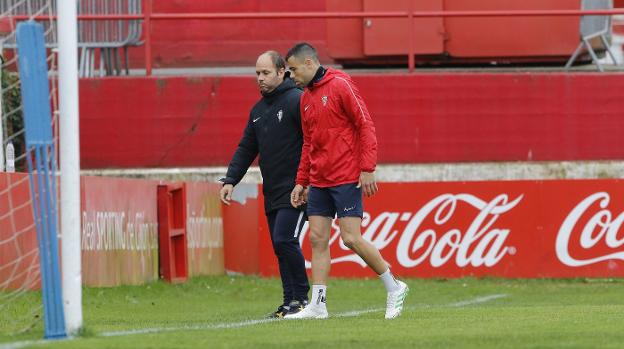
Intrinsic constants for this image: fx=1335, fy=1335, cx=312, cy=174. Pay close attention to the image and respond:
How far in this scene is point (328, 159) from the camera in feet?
29.7

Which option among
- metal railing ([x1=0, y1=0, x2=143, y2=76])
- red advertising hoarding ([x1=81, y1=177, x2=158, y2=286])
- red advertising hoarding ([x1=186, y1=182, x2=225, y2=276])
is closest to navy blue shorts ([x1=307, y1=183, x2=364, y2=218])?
red advertising hoarding ([x1=81, y1=177, x2=158, y2=286])

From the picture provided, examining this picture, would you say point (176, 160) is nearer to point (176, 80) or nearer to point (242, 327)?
point (176, 80)

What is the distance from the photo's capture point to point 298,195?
9.49 meters

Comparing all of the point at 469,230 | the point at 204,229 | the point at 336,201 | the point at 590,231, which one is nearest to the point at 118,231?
the point at 204,229

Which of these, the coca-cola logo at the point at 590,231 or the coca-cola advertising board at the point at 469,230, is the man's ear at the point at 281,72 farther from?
the coca-cola logo at the point at 590,231

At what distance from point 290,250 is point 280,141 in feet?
2.68

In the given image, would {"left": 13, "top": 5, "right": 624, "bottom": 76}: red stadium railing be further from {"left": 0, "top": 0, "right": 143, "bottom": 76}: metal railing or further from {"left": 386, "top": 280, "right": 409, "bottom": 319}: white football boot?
{"left": 386, "top": 280, "right": 409, "bottom": 319}: white football boot

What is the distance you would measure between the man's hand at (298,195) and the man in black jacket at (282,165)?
29 cm

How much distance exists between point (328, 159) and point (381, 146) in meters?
9.32

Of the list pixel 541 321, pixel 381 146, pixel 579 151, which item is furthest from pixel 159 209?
pixel 541 321

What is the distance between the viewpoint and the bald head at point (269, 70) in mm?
9859

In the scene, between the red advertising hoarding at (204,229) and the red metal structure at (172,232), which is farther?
the red advertising hoarding at (204,229)

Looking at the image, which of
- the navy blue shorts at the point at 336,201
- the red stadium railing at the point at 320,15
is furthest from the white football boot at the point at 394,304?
the red stadium railing at the point at 320,15

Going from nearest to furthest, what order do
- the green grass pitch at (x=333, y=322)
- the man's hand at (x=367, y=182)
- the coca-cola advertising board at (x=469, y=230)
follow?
the green grass pitch at (x=333, y=322) < the man's hand at (x=367, y=182) < the coca-cola advertising board at (x=469, y=230)
